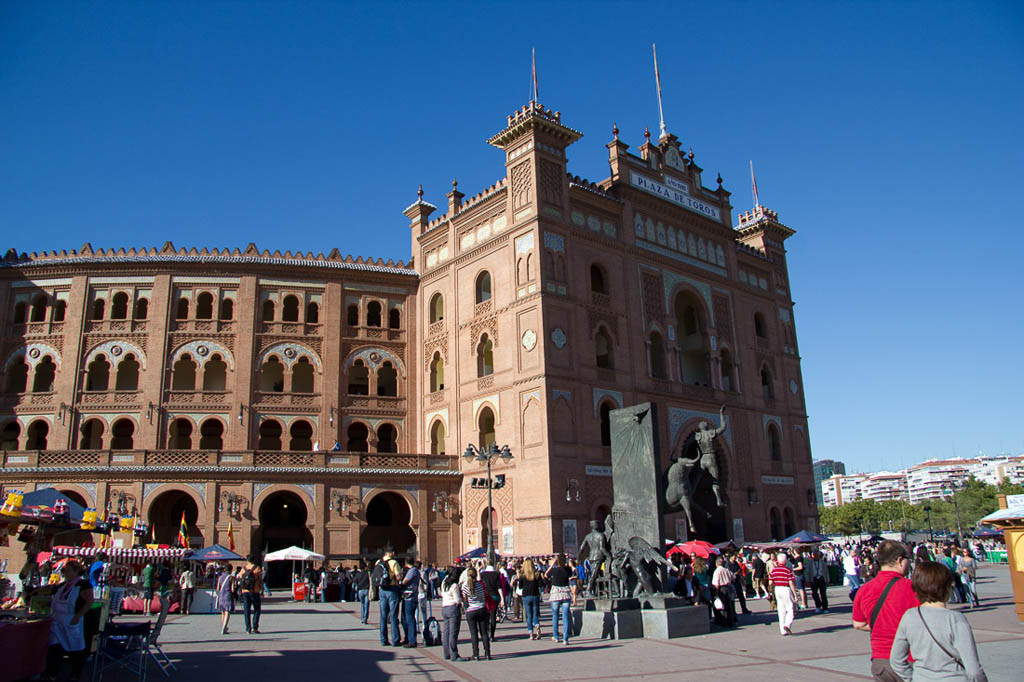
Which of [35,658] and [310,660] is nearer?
[35,658]

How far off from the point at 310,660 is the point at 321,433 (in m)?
23.6

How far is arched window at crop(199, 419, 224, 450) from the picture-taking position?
34969mm

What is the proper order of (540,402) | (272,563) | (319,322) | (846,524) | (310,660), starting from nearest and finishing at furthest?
(310,660) < (540,402) < (272,563) < (319,322) < (846,524)

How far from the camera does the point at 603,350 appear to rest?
3681 cm

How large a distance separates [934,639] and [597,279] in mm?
30850

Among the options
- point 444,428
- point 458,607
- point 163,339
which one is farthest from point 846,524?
point 458,607

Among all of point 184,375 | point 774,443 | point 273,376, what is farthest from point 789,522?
point 184,375

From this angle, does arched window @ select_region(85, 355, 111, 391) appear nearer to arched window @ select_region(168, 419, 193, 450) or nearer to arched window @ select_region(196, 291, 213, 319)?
arched window @ select_region(168, 419, 193, 450)

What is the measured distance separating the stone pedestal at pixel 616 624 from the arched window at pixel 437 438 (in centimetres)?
2133

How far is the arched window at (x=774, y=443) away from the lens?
40.8 metres

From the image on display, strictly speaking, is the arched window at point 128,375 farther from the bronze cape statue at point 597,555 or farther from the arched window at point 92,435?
the bronze cape statue at point 597,555

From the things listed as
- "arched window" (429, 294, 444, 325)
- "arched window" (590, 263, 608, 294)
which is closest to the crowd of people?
"arched window" (590, 263, 608, 294)

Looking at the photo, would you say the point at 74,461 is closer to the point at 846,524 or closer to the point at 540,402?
the point at 540,402

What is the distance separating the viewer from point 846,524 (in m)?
99.7
